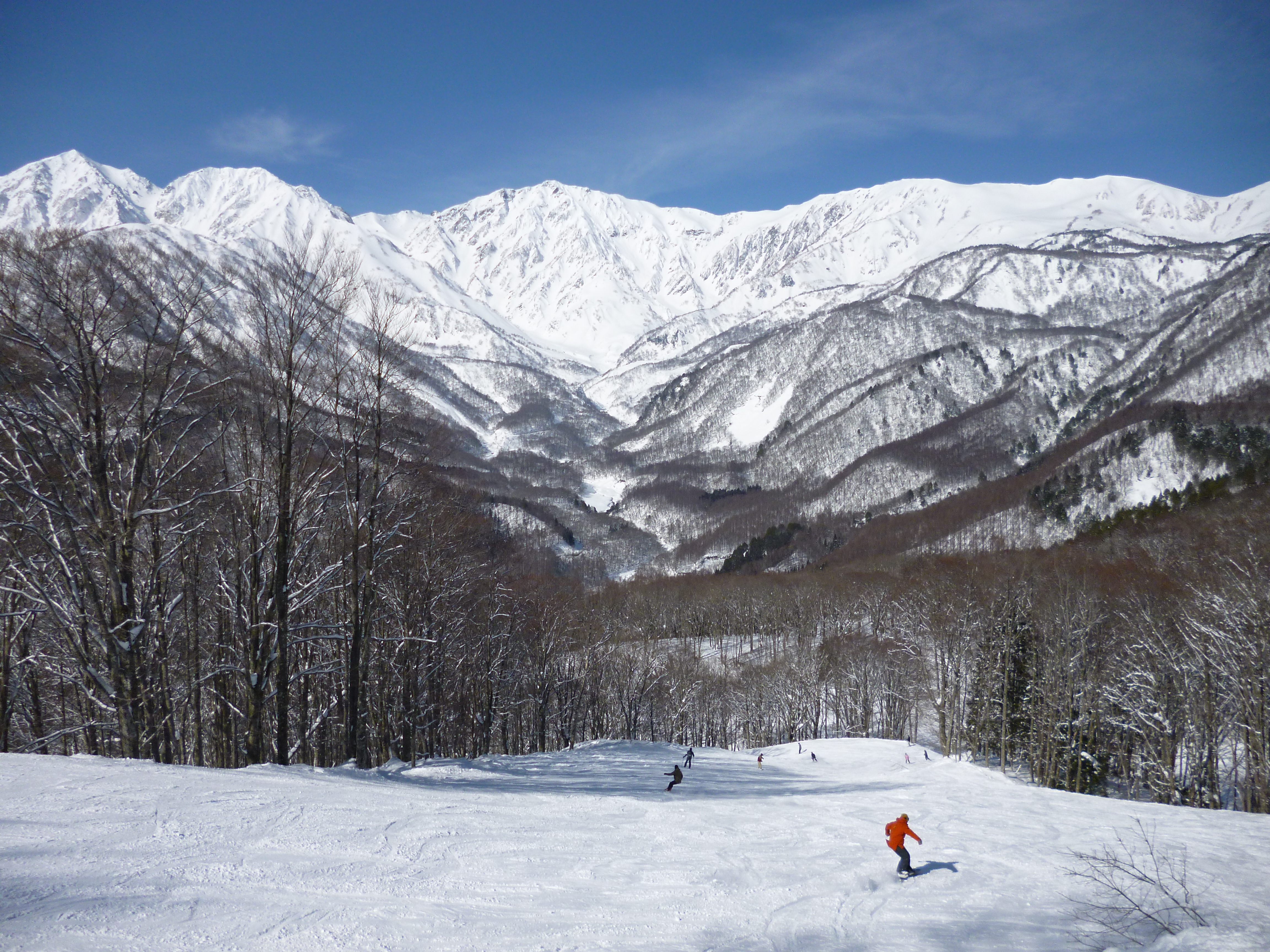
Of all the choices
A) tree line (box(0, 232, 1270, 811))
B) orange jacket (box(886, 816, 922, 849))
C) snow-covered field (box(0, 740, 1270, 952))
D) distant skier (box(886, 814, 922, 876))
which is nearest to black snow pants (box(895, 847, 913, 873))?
distant skier (box(886, 814, 922, 876))

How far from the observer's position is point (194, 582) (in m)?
20.4

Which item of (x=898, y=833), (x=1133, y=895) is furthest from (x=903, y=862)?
(x=1133, y=895)

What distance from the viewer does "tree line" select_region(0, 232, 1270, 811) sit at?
43.4 ft

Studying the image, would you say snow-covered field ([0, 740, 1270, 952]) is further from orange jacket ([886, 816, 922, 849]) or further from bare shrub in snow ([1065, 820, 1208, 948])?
orange jacket ([886, 816, 922, 849])

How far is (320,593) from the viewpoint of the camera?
14.6 m

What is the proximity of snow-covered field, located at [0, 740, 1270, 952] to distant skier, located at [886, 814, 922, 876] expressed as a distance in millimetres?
401

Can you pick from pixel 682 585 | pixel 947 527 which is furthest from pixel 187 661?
pixel 947 527

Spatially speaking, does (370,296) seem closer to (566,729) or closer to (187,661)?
(187,661)

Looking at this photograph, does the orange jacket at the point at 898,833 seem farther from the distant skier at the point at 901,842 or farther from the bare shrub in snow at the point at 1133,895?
the bare shrub in snow at the point at 1133,895

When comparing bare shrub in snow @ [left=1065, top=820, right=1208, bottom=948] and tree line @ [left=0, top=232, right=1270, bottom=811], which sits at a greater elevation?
tree line @ [left=0, top=232, right=1270, bottom=811]

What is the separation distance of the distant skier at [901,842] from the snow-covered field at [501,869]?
0.40m

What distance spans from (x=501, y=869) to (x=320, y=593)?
705cm

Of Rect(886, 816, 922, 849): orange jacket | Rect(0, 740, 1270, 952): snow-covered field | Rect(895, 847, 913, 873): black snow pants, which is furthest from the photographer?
Rect(895, 847, 913, 873): black snow pants

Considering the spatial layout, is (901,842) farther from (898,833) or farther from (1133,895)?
(1133,895)
